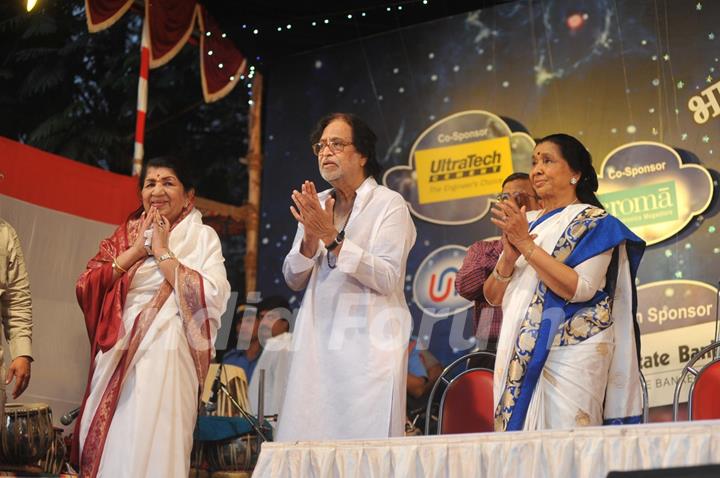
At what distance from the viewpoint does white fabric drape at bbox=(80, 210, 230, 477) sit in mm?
3502

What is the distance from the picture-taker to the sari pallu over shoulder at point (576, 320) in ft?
10.3

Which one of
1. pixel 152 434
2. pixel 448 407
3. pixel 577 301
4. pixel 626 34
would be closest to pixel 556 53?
pixel 626 34

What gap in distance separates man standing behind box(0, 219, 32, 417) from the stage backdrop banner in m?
3.02

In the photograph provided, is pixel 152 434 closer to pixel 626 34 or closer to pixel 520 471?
pixel 520 471

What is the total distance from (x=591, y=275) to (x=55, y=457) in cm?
283

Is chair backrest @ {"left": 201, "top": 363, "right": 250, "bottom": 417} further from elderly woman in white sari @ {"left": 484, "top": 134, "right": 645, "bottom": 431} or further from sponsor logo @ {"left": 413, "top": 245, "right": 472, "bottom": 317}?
elderly woman in white sari @ {"left": 484, "top": 134, "right": 645, "bottom": 431}

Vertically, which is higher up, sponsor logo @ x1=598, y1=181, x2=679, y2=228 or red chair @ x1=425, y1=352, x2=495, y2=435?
sponsor logo @ x1=598, y1=181, x2=679, y2=228

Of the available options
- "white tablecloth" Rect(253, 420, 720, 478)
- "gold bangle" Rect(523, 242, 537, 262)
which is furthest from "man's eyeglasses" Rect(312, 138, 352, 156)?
"white tablecloth" Rect(253, 420, 720, 478)

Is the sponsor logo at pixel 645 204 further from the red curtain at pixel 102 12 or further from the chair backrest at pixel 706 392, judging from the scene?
the red curtain at pixel 102 12

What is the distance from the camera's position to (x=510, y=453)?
2.18 m

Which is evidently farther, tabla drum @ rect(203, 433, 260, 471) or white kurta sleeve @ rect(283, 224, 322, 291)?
tabla drum @ rect(203, 433, 260, 471)

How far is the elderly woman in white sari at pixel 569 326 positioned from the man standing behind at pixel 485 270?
995mm

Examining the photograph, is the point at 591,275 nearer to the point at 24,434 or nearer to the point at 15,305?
the point at 15,305

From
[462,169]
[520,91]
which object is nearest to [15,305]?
[462,169]
